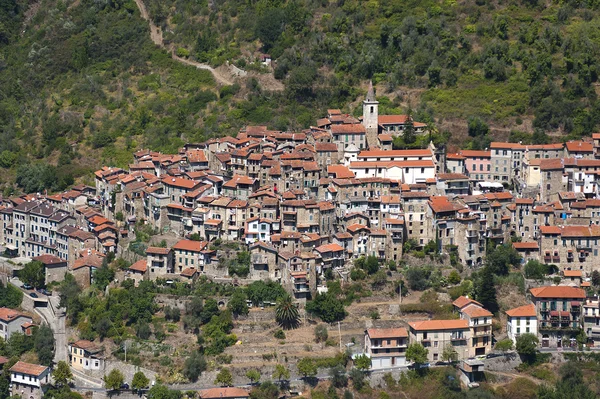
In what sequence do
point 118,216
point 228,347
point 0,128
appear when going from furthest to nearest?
point 0,128
point 118,216
point 228,347

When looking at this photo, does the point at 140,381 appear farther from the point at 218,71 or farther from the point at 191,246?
the point at 218,71

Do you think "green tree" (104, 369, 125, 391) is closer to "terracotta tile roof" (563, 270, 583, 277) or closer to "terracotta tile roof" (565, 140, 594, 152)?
"terracotta tile roof" (563, 270, 583, 277)

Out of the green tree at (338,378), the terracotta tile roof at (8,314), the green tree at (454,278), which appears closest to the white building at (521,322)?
the green tree at (454,278)

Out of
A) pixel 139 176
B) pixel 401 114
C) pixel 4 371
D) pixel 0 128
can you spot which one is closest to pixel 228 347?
pixel 4 371

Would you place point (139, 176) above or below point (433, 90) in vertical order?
below

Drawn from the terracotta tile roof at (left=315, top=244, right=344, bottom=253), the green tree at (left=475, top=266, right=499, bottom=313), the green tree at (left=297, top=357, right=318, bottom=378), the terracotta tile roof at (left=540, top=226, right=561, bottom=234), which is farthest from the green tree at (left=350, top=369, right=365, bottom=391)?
the terracotta tile roof at (left=540, top=226, right=561, bottom=234)

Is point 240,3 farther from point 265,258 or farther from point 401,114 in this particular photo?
point 265,258
